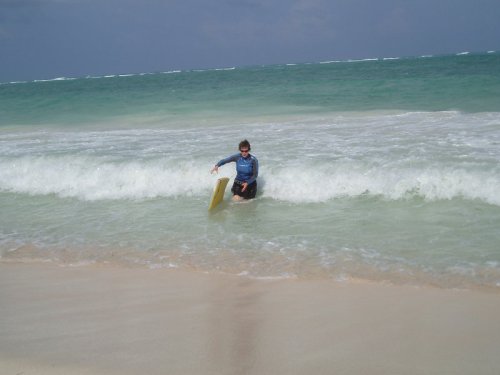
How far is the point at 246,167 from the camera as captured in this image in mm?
8625

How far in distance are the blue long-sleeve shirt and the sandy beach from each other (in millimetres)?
3434

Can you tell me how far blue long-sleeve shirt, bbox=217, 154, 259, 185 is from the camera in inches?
339

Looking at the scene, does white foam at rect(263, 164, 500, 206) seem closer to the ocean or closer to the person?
the ocean

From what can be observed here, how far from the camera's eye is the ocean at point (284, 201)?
5.79m

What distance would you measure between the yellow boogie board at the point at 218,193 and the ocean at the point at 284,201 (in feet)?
0.57

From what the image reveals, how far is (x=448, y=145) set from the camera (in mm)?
10734

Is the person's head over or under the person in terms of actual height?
over

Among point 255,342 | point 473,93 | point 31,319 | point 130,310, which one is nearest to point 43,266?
point 31,319

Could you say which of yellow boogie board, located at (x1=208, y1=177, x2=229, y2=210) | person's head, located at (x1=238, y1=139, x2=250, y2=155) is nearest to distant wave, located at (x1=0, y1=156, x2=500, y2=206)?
yellow boogie board, located at (x1=208, y1=177, x2=229, y2=210)

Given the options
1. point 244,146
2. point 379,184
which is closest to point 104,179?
point 244,146

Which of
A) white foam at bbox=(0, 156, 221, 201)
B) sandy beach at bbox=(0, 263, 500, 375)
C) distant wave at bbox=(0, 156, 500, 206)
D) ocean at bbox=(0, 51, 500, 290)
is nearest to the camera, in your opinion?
sandy beach at bbox=(0, 263, 500, 375)

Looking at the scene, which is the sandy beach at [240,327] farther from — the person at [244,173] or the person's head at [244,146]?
the person's head at [244,146]

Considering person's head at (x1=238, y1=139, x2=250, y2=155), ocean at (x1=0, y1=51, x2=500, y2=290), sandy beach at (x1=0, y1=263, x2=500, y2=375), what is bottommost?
sandy beach at (x1=0, y1=263, x2=500, y2=375)

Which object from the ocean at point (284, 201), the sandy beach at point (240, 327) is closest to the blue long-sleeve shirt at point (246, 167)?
the ocean at point (284, 201)
